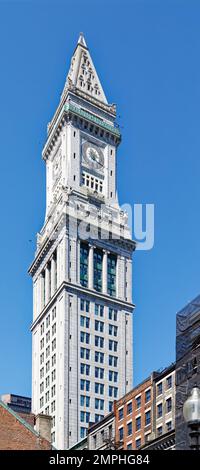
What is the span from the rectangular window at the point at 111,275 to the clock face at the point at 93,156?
64.1 feet

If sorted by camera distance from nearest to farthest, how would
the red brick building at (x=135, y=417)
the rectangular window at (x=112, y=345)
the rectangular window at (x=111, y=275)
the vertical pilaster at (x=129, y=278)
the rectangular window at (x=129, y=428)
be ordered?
1. the red brick building at (x=135, y=417)
2. the rectangular window at (x=129, y=428)
3. the rectangular window at (x=112, y=345)
4. the rectangular window at (x=111, y=275)
5. the vertical pilaster at (x=129, y=278)

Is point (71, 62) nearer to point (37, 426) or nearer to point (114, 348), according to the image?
point (114, 348)

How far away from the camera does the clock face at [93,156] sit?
15012cm

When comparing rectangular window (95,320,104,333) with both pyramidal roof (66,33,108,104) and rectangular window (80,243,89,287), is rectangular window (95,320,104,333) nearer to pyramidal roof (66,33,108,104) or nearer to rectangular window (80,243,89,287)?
rectangular window (80,243,89,287)

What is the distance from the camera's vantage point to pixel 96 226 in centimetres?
14125

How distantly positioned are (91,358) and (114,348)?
6.15 metres

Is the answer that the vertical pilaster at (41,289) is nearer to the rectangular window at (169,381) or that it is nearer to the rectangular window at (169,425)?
the rectangular window at (169,381)

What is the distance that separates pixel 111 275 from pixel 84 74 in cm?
4466

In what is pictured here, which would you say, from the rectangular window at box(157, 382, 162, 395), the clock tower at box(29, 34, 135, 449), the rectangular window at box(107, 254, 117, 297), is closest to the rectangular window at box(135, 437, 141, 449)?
the rectangular window at box(157, 382, 162, 395)

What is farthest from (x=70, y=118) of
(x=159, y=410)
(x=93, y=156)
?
(x=159, y=410)

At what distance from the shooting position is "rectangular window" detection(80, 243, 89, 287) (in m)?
137

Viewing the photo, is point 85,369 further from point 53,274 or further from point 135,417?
point 135,417

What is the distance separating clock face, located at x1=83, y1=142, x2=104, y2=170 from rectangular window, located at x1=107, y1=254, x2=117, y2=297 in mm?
19544

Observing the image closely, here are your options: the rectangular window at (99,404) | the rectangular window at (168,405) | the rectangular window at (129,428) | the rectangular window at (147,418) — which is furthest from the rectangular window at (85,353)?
the rectangular window at (168,405)
